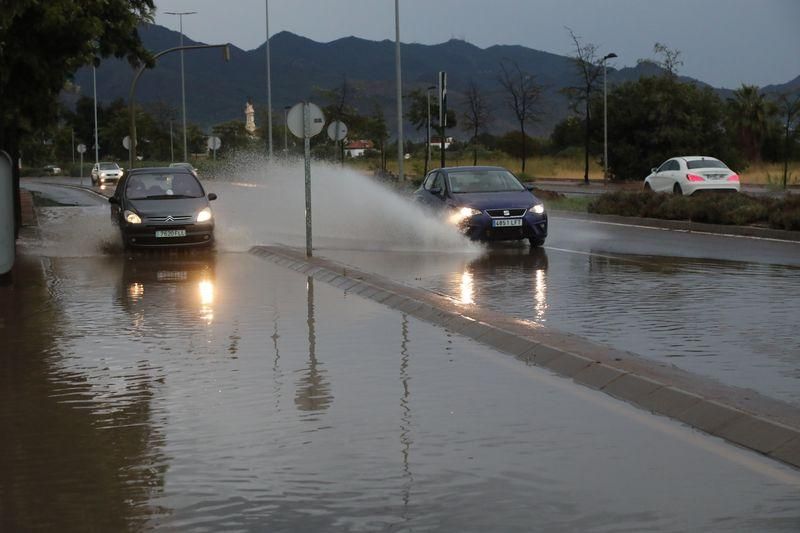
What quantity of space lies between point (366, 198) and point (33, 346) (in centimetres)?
2291

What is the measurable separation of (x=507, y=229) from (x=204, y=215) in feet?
18.3

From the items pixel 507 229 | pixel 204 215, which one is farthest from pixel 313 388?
pixel 204 215

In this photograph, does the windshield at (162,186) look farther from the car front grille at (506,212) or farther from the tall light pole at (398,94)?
the tall light pole at (398,94)

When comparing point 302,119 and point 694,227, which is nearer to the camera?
point 302,119

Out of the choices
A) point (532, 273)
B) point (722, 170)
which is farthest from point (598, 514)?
point (722, 170)

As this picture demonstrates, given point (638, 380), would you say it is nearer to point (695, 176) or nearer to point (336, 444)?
point (336, 444)

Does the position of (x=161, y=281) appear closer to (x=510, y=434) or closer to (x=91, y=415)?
(x=91, y=415)

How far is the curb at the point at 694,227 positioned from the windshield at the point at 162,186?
10.7 meters

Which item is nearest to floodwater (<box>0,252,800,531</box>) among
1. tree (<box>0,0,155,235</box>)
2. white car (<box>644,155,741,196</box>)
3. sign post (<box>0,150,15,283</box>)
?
sign post (<box>0,150,15,283</box>)

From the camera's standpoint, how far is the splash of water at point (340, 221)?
25609 millimetres

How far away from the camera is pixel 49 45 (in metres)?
24.5

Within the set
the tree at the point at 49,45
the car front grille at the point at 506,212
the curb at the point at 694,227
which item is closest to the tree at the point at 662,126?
the curb at the point at 694,227

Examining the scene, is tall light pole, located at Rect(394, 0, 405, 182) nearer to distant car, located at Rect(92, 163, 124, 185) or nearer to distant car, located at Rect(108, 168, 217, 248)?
distant car, located at Rect(108, 168, 217, 248)

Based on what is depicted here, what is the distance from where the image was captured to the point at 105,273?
813 inches
